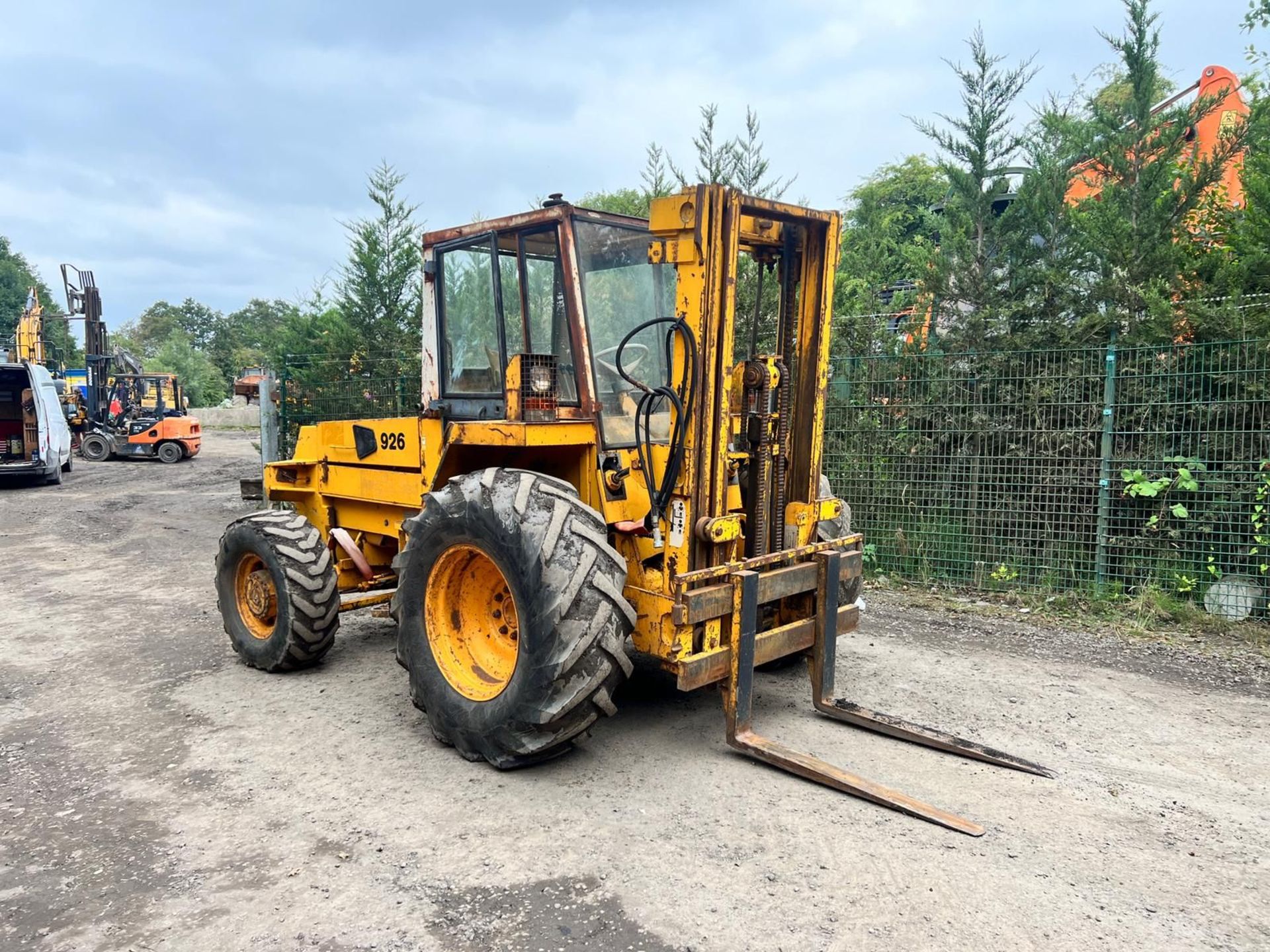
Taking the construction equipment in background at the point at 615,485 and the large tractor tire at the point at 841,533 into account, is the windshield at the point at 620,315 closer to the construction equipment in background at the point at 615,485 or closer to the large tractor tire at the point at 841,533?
the construction equipment in background at the point at 615,485

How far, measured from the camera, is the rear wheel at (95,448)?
2441 centimetres

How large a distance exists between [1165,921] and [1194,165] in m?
6.99

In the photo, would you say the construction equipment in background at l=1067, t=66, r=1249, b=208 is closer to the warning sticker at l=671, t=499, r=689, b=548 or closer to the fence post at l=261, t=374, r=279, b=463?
the warning sticker at l=671, t=499, r=689, b=548

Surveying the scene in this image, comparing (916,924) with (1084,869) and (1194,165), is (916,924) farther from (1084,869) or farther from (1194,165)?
(1194,165)

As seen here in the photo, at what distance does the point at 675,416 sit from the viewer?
4172 mm

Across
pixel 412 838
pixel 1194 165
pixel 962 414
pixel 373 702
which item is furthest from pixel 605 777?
pixel 1194 165

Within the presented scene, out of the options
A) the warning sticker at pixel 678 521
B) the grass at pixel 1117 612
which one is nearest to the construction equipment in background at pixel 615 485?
the warning sticker at pixel 678 521

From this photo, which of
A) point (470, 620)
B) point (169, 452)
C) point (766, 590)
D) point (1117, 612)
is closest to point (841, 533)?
point (766, 590)

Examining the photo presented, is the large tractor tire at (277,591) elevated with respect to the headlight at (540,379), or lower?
lower

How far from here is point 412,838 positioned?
3.51m

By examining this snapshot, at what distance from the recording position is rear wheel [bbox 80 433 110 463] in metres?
24.4

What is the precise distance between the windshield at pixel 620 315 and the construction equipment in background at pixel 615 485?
1 centimetres

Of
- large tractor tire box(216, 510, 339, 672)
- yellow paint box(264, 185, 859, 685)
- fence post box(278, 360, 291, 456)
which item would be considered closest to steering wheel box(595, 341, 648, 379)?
yellow paint box(264, 185, 859, 685)

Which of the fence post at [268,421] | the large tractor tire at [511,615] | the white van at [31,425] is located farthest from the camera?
the white van at [31,425]
